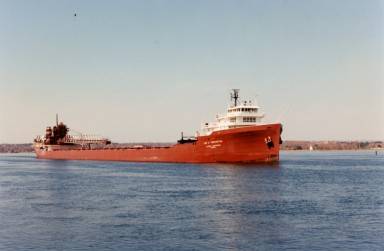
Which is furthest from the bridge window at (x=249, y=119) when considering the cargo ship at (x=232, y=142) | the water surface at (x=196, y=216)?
the water surface at (x=196, y=216)

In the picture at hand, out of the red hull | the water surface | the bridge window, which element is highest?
the bridge window

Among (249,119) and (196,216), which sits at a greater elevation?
(249,119)

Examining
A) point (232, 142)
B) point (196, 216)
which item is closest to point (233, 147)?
point (232, 142)

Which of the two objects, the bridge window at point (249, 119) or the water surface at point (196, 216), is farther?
the bridge window at point (249, 119)

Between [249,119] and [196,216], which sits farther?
[249,119]

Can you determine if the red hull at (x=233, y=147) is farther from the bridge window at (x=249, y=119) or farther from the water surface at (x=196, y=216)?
the water surface at (x=196, y=216)

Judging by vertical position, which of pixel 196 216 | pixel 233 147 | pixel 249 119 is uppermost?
pixel 249 119

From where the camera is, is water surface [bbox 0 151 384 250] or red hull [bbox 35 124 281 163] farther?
red hull [bbox 35 124 281 163]

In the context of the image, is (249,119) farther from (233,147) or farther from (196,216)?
(196,216)

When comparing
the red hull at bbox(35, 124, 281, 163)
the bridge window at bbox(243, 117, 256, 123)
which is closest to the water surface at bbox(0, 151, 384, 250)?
the red hull at bbox(35, 124, 281, 163)

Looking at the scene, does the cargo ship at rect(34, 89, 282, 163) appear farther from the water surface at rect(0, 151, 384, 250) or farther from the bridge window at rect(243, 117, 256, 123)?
the water surface at rect(0, 151, 384, 250)

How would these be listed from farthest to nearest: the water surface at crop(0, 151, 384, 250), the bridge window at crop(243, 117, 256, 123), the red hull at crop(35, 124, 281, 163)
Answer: the bridge window at crop(243, 117, 256, 123), the red hull at crop(35, 124, 281, 163), the water surface at crop(0, 151, 384, 250)

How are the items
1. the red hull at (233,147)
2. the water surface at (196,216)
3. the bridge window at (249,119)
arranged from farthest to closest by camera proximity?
the bridge window at (249,119), the red hull at (233,147), the water surface at (196,216)

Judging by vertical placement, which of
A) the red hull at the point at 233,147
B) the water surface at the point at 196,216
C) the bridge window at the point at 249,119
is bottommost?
the water surface at the point at 196,216
